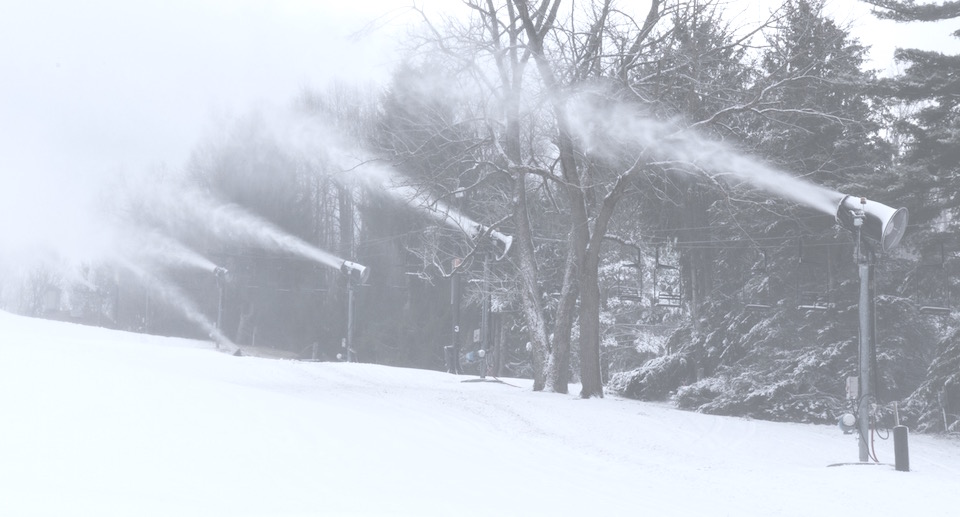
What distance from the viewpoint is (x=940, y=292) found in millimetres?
23359

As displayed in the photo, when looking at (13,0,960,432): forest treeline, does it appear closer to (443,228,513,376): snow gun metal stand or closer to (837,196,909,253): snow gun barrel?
(443,228,513,376): snow gun metal stand

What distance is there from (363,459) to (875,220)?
25.8ft

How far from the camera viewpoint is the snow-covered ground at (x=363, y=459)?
7.87 metres

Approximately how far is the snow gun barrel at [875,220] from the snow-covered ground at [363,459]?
3.08 metres

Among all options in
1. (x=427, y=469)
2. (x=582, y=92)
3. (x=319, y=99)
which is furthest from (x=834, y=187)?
(x=319, y=99)

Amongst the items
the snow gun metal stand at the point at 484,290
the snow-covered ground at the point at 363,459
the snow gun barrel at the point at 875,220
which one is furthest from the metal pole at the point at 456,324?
the snow gun barrel at the point at 875,220

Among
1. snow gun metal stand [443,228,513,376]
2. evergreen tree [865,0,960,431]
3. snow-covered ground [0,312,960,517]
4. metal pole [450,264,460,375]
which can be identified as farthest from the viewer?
metal pole [450,264,460,375]

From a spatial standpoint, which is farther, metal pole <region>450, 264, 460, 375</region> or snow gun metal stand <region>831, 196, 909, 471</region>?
metal pole <region>450, 264, 460, 375</region>

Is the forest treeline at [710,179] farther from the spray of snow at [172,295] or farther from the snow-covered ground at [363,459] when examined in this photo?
the spray of snow at [172,295]

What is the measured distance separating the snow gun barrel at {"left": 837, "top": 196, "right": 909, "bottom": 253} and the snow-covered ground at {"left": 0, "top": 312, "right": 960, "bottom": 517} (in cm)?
→ 308

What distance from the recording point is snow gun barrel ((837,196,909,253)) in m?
13.4

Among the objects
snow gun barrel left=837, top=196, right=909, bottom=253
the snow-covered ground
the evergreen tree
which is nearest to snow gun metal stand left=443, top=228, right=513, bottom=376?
the snow-covered ground

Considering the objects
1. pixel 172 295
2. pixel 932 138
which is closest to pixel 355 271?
pixel 932 138

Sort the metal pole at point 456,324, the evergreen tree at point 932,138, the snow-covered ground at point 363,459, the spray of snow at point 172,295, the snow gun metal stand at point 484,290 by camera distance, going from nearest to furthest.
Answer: the snow-covered ground at point 363,459 → the evergreen tree at point 932,138 → the snow gun metal stand at point 484,290 → the metal pole at point 456,324 → the spray of snow at point 172,295
